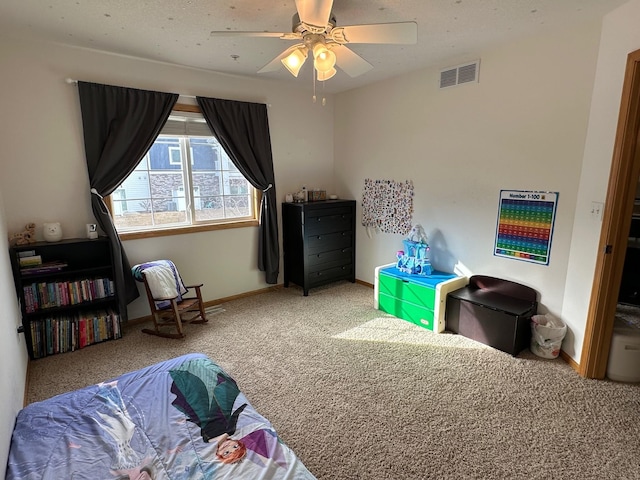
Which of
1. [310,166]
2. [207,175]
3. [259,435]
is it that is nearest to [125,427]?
[259,435]

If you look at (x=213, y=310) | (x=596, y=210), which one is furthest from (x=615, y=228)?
(x=213, y=310)

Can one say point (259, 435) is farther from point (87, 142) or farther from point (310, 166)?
point (310, 166)

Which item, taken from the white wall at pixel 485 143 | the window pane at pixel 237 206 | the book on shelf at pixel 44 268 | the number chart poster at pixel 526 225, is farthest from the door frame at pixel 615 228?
the book on shelf at pixel 44 268

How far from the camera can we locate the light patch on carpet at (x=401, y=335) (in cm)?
291

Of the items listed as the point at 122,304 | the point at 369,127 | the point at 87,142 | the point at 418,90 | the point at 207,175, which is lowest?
the point at 122,304

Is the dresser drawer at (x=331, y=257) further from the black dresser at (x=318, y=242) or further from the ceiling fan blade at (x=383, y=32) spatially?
the ceiling fan blade at (x=383, y=32)

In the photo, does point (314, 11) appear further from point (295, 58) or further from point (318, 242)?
point (318, 242)

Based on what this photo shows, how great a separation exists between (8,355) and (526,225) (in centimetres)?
358

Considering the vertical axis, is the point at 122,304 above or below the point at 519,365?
above

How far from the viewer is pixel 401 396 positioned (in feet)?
7.29

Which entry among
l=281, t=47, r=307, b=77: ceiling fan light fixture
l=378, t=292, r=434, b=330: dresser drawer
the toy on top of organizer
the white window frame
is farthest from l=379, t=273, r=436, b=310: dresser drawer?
l=281, t=47, r=307, b=77: ceiling fan light fixture

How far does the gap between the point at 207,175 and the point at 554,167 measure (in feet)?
10.5

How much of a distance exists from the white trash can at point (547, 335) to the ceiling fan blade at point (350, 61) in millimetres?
2276

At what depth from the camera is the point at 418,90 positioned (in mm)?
3475
